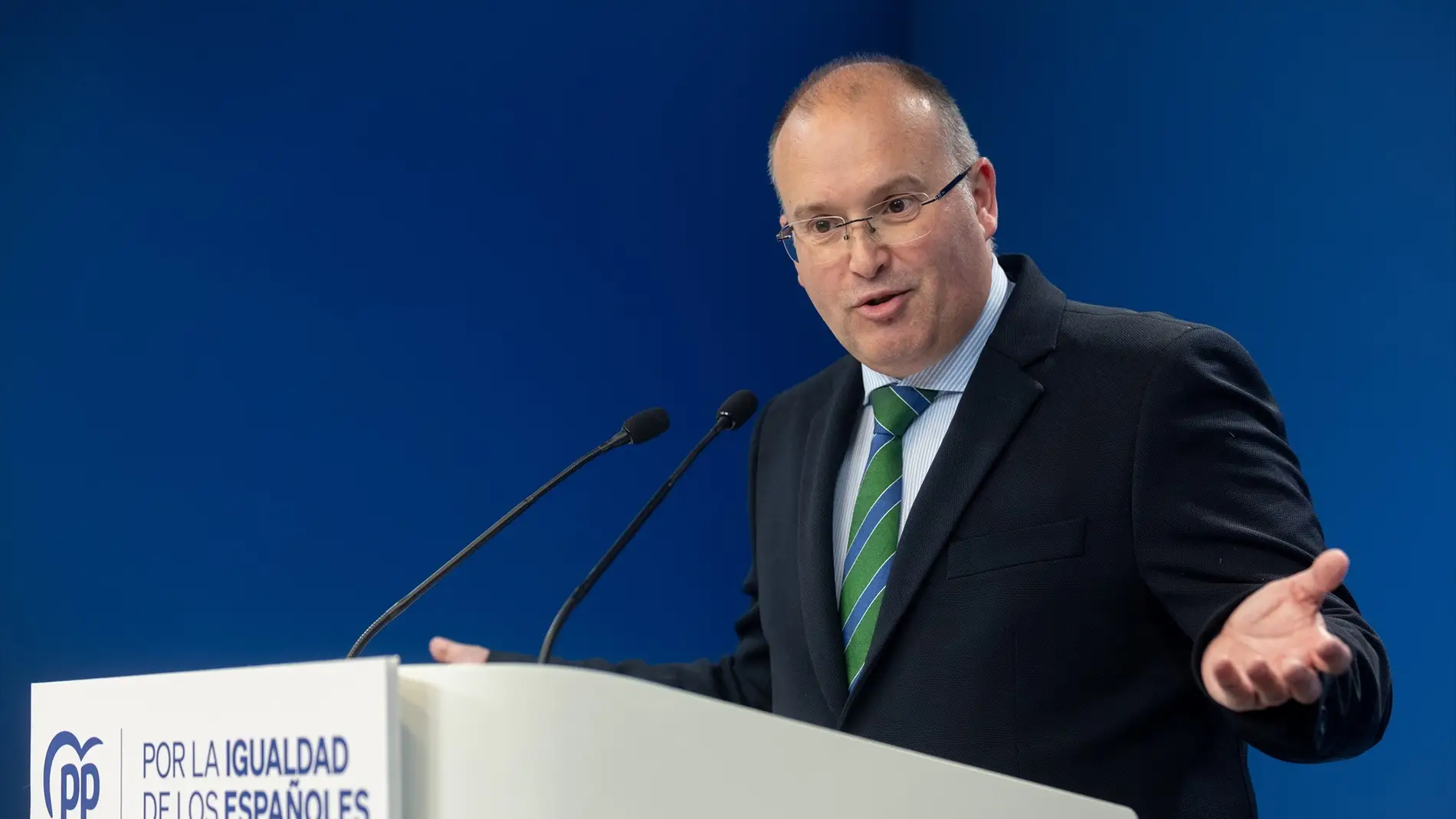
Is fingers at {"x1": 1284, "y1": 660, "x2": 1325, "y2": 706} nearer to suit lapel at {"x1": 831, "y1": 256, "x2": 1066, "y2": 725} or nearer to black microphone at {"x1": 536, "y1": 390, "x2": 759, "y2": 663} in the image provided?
suit lapel at {"x1": 831, "y1": 256, "x2": 1066, "y2": 725}

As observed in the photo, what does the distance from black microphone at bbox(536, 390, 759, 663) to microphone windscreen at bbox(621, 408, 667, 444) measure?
0.20ft

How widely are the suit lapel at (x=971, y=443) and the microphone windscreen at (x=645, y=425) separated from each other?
0.39 m

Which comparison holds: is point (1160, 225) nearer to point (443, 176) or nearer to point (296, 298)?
point (443, 176)

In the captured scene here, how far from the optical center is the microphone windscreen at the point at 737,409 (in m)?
1.81

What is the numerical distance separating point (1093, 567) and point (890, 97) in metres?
0.69

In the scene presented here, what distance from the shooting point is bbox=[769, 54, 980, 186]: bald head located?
1.74m

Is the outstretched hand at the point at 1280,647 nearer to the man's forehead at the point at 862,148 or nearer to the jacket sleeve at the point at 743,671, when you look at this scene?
the man's forehead at the point at 862,148

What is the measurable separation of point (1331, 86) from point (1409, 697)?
1.27 m

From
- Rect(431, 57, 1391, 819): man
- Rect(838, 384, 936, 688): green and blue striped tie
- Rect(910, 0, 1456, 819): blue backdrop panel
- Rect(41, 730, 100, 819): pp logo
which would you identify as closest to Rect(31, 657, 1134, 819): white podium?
Rect(41, 730, 100, 819): pp logo

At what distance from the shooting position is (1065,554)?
151 centimetres

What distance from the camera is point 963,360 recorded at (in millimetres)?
1765

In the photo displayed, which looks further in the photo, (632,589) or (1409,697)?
(632,589)

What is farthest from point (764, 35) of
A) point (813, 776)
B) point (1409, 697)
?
point (813, 776)

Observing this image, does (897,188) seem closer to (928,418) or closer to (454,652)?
(928,418)
